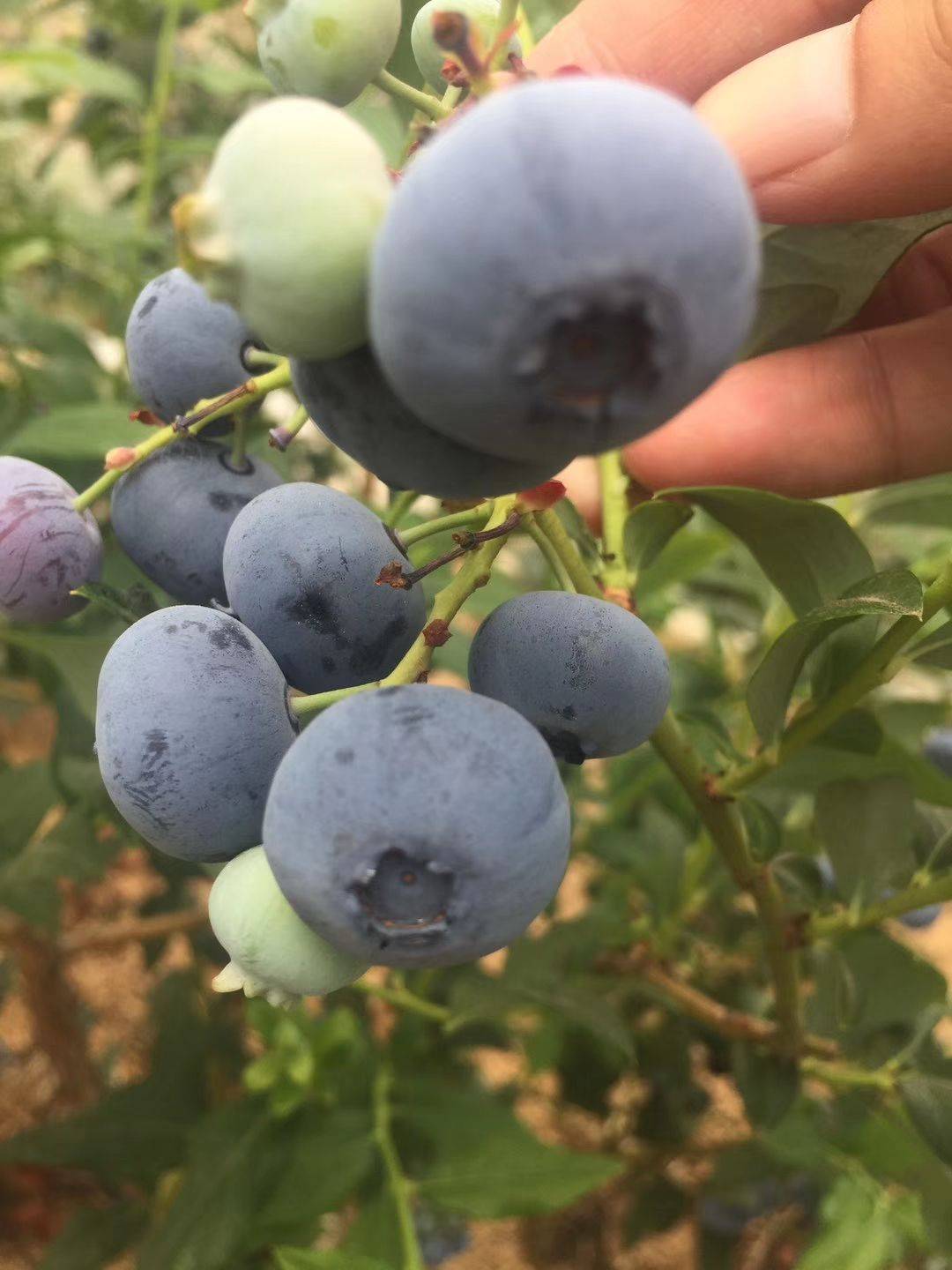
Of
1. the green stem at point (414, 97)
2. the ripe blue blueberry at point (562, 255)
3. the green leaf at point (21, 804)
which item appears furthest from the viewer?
the green leaf at point (21, 804)

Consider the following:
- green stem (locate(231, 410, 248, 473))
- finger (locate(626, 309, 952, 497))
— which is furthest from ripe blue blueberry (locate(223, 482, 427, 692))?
finger (locate(626, 309, 952, 497))

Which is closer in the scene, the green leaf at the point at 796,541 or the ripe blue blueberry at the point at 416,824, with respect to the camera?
the ripe blue blueberry at the point at 416,824

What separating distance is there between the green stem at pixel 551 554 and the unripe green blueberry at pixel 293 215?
0.24 meters

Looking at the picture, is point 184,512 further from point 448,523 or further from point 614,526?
point 614,526

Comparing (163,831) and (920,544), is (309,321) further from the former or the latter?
(920,544)

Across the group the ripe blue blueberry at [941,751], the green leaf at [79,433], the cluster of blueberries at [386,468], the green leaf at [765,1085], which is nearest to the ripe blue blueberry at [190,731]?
the cluster of blueberries at [386,468]

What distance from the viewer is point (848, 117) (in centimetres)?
74

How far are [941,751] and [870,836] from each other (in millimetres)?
321

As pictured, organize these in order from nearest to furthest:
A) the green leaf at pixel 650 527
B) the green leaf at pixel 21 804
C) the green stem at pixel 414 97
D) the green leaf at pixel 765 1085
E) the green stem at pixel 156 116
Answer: the green stem at pixel 414 97, the green leaf at pixel 650 527, the green leaf at pixel 765 1085, the green leaf at pixel 21 804, the green stem at pixel 156 116

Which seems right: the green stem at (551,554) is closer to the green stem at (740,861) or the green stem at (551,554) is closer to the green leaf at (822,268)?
the green stem at (740,861)

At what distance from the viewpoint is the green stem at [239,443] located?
663 mm

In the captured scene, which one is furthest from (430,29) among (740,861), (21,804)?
(21,804)

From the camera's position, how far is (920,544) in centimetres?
188

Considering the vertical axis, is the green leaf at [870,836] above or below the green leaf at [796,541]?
below
